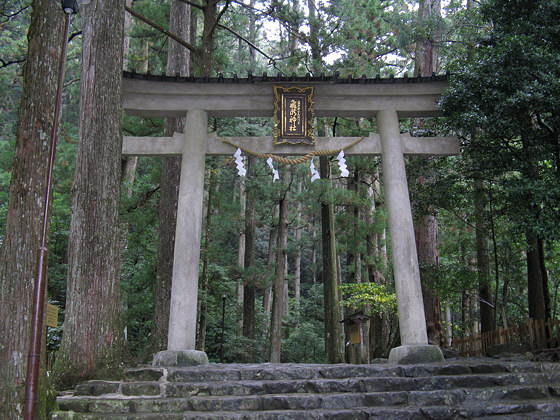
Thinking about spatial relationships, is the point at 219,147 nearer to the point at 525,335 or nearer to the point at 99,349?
the point at 99,349

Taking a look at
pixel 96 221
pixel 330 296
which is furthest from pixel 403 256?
pixel 330 296

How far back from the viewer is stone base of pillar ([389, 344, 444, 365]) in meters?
7.27

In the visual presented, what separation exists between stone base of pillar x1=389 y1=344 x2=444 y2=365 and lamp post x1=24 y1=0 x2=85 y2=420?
16.1 ft

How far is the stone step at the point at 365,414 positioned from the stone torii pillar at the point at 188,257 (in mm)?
2080

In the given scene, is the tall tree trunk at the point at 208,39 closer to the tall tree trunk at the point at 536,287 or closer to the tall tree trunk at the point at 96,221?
the tall tree trunk at the point at 96,221

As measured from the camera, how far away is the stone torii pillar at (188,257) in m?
7.34

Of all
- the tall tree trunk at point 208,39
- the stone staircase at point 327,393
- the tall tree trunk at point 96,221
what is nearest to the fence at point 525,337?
the stone staircase at point 327,393

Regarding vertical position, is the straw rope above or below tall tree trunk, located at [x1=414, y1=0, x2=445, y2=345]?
above

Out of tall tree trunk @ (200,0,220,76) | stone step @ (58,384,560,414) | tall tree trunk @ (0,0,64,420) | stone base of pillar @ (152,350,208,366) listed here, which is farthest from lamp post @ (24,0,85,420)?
tall tree trunk @ (200,0,220,76)

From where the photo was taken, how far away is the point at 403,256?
800 centimetres

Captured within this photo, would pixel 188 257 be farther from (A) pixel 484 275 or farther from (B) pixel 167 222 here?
(A) pixel 484 275

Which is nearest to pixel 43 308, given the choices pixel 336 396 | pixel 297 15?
pixel 336 396

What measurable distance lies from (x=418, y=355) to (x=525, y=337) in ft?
7.30

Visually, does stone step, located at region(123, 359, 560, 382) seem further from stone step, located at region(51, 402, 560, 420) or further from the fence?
the fence
